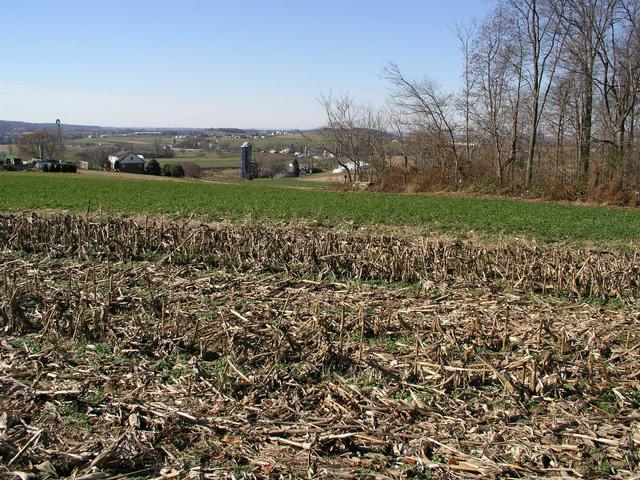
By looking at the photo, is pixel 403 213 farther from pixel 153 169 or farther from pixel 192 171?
pixel 192 171

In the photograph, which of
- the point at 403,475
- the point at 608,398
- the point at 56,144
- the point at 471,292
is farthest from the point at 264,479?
the point at 56,144

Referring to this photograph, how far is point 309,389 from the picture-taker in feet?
19.7

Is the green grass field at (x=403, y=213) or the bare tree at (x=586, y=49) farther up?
the bare tree at (x=586, y=49)

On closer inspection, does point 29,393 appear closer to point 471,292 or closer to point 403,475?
point 403,475

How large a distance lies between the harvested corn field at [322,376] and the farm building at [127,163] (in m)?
85.5

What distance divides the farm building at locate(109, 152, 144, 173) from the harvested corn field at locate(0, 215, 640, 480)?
281 ft

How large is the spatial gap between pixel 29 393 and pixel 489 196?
35.9 m

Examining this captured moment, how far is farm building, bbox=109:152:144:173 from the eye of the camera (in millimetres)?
92250

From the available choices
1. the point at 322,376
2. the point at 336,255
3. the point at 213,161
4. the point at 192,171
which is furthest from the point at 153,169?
the point at 322,376

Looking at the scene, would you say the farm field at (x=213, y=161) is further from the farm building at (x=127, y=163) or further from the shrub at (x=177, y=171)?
the shrub at (x=177, y=171)

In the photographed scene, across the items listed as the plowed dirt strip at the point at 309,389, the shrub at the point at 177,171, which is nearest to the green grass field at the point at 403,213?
the plowed dirt strip at the point at 309,389

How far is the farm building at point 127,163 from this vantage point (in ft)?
303

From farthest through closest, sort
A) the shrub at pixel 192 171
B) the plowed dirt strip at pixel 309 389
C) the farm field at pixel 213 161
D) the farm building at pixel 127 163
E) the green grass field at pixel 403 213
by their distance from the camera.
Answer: the farm field at pixel 213 161
the farm building at pixel 127 163
the shrub at pixel 192 171
the green grass field at pixel 403 213
the plowed dirt strip at pixel 309 389

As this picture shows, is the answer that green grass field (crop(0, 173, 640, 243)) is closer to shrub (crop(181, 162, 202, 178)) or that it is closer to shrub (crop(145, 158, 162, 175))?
shrub (crop(145, 158, 162, 175))
